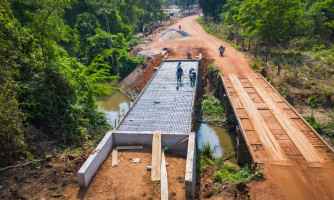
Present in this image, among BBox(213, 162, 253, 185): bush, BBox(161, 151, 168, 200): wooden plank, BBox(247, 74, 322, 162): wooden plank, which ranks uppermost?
BBox(247, 74, 322, 162): wooden plank

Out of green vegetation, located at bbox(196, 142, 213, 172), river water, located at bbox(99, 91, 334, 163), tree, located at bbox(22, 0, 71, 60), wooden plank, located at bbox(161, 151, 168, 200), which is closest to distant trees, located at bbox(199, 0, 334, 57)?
river water, located at bbox(99, 91, 334, 163)

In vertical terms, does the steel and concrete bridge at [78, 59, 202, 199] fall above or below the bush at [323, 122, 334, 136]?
above

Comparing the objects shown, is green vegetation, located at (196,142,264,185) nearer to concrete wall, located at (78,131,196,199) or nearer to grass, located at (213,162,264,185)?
grass, located at (213,162,264,185)

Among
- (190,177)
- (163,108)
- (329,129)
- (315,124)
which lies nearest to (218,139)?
(163,108)

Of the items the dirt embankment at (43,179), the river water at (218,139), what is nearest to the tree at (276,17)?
the river water at (218,139)

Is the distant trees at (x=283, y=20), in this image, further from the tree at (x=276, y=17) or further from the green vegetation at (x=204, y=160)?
the green vegetation at (x=204, y=160)

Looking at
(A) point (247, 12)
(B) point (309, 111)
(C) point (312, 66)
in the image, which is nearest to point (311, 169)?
(B) point (309, 111)

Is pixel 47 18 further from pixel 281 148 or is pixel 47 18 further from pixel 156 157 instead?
pixel 281 148
